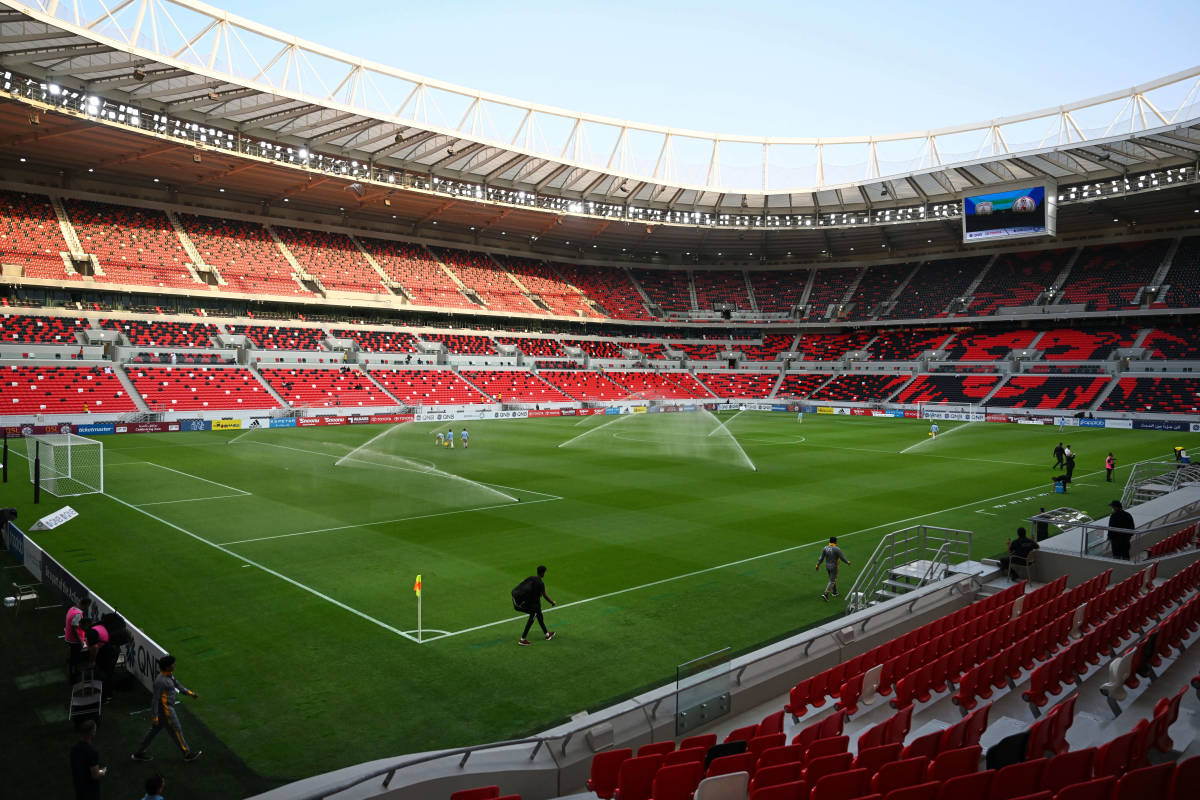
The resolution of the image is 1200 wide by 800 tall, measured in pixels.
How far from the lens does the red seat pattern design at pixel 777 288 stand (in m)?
91.8

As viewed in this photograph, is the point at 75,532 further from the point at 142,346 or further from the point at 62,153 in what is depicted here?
the point at 62,153

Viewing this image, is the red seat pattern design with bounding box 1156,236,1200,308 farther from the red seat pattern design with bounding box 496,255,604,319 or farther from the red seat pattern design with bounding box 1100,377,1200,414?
the red seat pattern design with bounding box 496,255,604,319

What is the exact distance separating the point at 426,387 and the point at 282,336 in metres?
12.3

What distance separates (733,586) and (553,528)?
22.4 feet

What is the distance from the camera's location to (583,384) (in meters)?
73.9

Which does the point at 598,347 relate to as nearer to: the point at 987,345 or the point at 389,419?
the point at 389,419

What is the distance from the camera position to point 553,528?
71.6ft

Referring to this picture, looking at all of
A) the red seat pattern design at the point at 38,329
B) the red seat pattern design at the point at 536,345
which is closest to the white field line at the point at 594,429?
the red seat pattern design at the point at 536,345

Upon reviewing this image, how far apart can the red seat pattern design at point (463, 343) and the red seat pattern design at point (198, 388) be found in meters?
19.5

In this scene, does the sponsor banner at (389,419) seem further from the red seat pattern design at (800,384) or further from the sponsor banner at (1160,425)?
the sponsor banner at (1160,425)

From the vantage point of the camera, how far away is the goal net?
86.2 ft

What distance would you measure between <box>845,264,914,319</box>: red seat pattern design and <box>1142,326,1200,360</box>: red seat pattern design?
25.9m

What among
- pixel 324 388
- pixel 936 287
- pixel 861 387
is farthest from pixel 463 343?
pixel 936 287

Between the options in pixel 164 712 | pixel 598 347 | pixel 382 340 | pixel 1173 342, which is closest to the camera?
pixel 164 712
